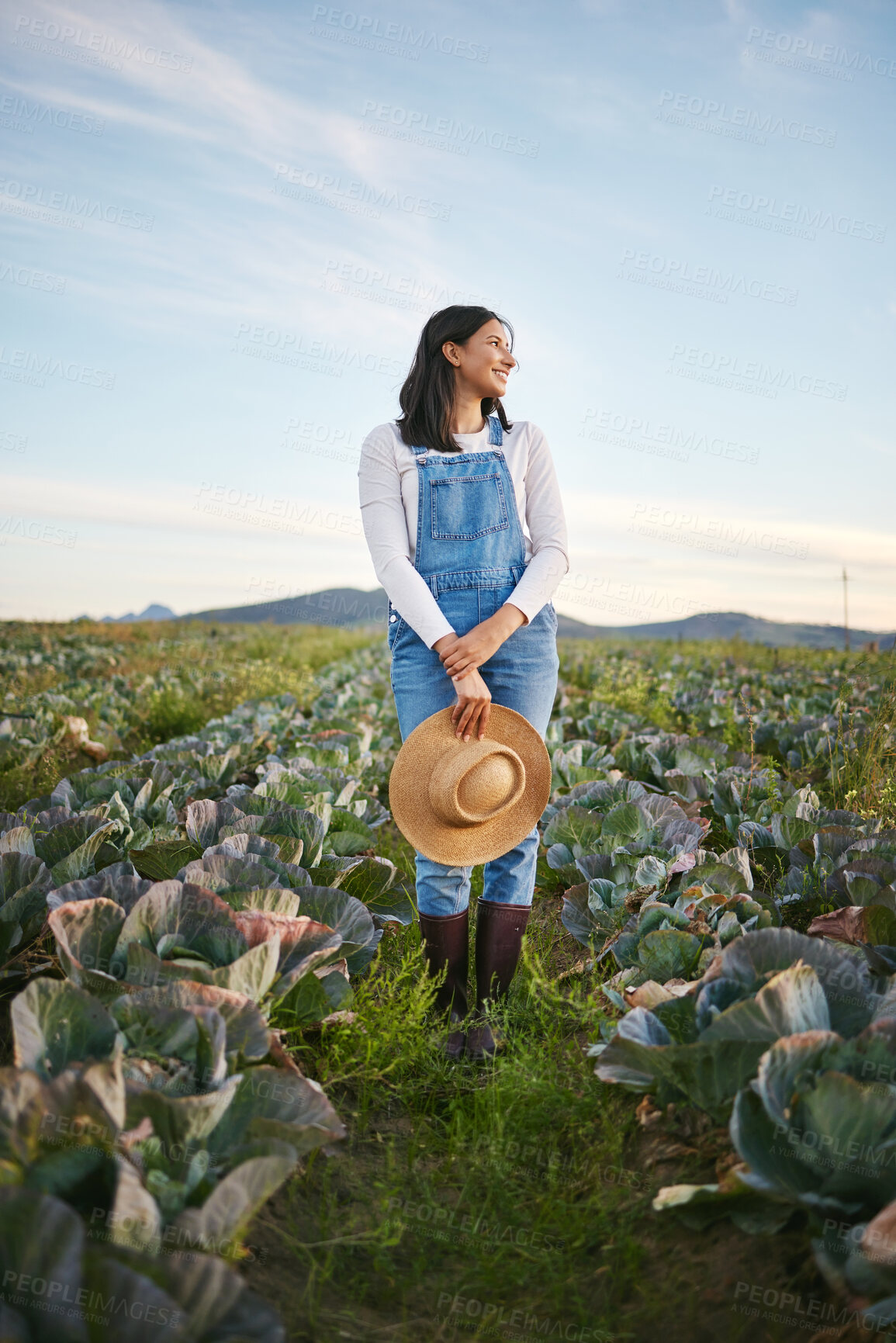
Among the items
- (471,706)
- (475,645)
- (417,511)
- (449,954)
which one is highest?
(417,511)

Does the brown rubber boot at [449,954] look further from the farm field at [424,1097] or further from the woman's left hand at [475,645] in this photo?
the woman's left hand at [475,645]

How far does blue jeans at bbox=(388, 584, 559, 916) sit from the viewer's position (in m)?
2.76

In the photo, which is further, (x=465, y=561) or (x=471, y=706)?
(x=465, y=561)

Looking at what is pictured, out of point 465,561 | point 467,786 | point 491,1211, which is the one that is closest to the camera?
point 491,1211

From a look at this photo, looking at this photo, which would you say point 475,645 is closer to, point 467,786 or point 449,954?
point 467,786

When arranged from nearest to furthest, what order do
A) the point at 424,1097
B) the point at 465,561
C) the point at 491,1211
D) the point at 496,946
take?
the point at 491,1211 → the point at 424,1097 → the point at 465,561 → the point at 496,946

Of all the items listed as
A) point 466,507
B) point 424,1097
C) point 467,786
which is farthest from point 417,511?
point 424,1097

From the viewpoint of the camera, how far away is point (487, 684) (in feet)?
9.20

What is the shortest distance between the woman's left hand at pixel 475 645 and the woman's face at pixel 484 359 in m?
0.76

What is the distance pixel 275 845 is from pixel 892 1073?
183cm

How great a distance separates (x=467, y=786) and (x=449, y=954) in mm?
594

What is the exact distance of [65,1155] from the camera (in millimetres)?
1505

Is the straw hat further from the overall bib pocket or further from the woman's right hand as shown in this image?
A: the overall bib pocket

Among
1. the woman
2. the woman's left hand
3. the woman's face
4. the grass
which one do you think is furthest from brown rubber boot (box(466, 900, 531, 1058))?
the woman's face
